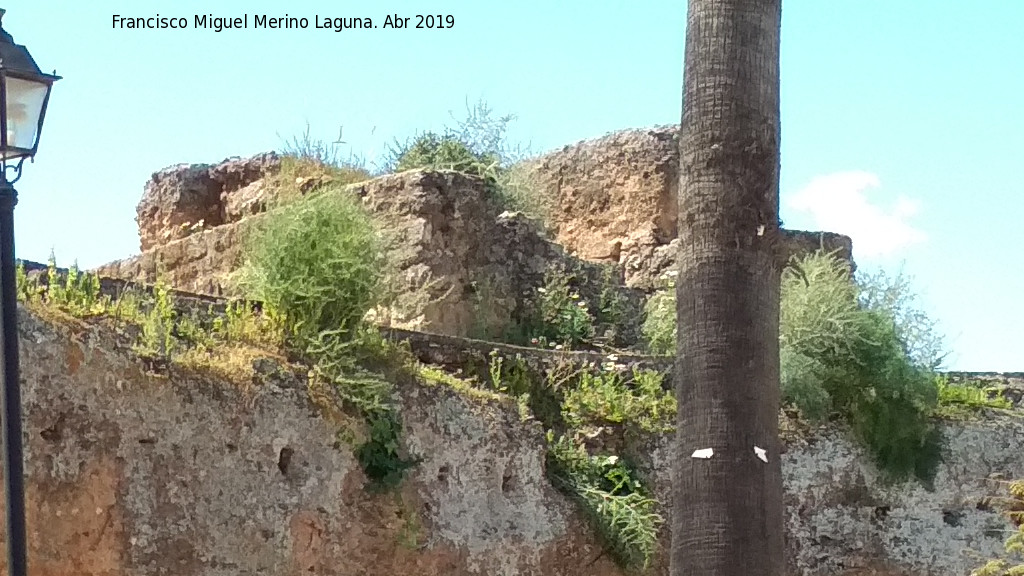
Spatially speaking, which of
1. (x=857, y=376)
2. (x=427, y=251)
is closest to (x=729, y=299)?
(x=427, y=251)

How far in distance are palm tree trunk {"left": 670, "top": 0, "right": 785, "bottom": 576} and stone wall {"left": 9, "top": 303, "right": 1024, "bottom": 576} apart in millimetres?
3204

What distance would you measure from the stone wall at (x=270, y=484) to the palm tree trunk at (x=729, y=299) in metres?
3.20

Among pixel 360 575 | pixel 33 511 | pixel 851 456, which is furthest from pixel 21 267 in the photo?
pixel 851 456

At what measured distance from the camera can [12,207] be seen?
5.96 meters

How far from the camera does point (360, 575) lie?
9.18 meters

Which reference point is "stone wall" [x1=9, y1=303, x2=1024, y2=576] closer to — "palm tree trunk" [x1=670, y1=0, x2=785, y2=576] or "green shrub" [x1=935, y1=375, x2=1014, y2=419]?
"green shrub" [x1=935, y1=375, x2=1014, y2=419]

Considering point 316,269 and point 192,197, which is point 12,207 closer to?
point 316,269

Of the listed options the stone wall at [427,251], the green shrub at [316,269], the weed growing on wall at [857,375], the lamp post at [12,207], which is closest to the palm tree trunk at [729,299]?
the lamp post at [12,207]

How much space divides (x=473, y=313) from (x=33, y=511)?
16.8 feet

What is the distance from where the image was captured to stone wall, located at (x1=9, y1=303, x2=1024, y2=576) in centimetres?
793

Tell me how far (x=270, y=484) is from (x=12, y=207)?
3237 mm

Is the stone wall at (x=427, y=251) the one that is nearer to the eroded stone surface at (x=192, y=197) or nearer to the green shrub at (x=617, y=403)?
the eroded stone surface at (x=192, y=197)

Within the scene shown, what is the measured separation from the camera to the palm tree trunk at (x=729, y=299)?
6.00 meters

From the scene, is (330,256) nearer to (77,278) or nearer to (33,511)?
(77,278)
